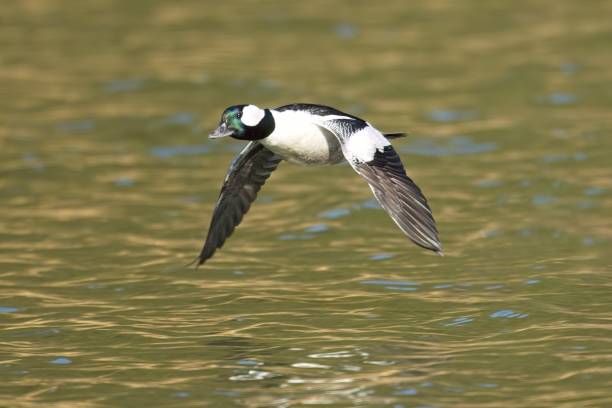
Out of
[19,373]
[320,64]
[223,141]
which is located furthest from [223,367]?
[320,64]

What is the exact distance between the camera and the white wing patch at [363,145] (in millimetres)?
10766

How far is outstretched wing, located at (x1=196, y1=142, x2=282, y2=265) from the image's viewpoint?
1228 centimetres

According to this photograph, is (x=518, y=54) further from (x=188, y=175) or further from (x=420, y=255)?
(x=420, y=255)

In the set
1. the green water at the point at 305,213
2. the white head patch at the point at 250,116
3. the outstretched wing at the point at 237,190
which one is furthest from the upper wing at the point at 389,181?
the outstretched wing at the point at 237,190

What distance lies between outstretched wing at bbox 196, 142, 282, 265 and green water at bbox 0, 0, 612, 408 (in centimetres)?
60

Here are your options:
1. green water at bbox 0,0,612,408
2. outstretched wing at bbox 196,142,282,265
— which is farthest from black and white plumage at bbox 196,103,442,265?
green water at bbox 0,0,612,408

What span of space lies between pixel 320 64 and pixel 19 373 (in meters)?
11.5

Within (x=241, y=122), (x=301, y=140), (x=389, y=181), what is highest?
(x=241, y=122)

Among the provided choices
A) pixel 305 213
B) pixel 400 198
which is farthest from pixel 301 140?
pixel 305 213

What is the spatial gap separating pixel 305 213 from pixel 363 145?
440cm

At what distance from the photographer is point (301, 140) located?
37.4 ft

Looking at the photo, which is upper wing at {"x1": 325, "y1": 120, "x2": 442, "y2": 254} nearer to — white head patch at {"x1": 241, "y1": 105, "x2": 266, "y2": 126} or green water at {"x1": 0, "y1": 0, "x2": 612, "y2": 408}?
white head patch at {"x1": 241, "y1": 105, "x2": 266, "y2": 126}

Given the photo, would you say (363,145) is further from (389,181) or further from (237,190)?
(237,190)

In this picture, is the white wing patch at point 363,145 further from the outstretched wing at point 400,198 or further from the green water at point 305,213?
the green water at point 305,213
